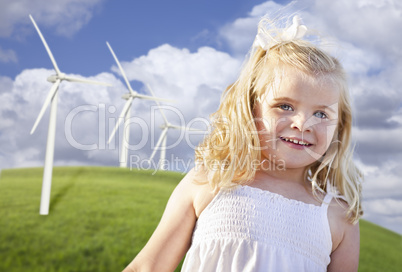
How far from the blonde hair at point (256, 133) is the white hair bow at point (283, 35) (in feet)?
0.11

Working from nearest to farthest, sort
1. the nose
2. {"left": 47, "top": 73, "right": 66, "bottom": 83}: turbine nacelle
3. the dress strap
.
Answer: the nose → the dress strap → {"left": 47, "top": 73, "right": 66, "bottom": 83}: turbine nacelle

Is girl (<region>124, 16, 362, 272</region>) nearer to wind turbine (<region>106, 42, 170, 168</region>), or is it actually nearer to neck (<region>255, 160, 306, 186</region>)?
neck (<region>255, 160, 306, 186</region>)

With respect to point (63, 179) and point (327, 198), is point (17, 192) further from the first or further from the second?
point (327, 198)

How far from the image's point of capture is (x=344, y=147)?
8.17ft

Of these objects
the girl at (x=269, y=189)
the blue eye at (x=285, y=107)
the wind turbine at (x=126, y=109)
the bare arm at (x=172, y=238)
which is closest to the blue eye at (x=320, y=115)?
the girl at (x=269, y=189)

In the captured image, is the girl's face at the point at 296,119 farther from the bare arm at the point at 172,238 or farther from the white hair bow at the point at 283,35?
the bare arm at the point at 172,238

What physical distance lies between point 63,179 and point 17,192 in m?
3.03

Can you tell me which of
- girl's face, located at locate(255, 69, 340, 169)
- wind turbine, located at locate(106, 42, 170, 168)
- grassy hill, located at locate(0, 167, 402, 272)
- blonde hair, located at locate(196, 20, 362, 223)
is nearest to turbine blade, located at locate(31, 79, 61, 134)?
wind turbine, located at locate(106, 42, 170, 168)

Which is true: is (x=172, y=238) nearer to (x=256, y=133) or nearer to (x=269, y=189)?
(x=269, y=189)

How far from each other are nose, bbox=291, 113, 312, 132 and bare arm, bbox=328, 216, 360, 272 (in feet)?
1.78

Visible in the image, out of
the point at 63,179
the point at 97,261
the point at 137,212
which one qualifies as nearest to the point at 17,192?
the point at 63,179

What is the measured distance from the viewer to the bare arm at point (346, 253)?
219 cm

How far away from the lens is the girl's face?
212cm

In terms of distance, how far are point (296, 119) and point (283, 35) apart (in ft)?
1.87
